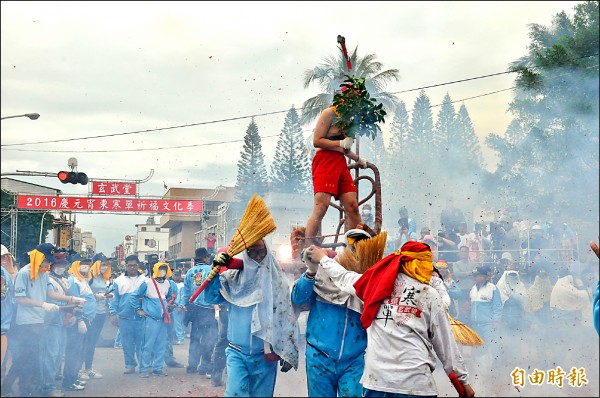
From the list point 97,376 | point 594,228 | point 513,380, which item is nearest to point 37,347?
point 97,376

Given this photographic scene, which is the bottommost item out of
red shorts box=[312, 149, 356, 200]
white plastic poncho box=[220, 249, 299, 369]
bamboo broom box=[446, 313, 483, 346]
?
bamboo broom box=[446, 313, 483, 346]

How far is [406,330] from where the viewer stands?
440 cm

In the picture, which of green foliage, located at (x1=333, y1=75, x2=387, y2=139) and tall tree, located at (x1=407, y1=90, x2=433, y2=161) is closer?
green foliage, located at (x1=333, y1=75, x2=387, y2=139)

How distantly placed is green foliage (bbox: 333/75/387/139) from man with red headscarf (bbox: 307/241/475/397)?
1.85m

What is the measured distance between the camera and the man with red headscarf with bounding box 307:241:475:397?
4.34 metres

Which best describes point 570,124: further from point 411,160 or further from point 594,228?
point 411,160

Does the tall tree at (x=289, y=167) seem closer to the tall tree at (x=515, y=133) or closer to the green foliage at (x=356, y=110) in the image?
the tall tree at (x=515, y=133)

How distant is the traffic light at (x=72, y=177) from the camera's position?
1922cm

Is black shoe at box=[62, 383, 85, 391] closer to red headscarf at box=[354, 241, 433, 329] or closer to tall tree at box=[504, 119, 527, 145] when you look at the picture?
red headscarf at box=[354, 241, 433, 329]

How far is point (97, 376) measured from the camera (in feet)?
34.9

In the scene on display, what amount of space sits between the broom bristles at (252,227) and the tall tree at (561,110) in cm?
753

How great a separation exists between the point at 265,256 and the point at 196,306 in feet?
18.2

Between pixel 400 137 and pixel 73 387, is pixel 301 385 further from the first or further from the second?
pixel 400 137

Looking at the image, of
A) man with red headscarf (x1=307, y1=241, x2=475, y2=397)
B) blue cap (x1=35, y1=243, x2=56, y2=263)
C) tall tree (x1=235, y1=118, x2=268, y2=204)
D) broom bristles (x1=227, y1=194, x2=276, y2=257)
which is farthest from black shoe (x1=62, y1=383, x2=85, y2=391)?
tall tree (x1=235, y1=118, x2=268, y2=204)
